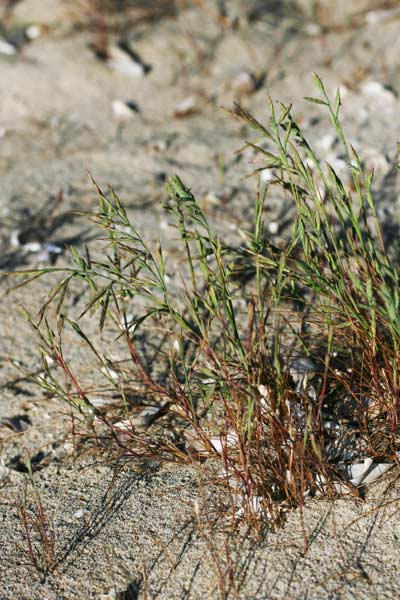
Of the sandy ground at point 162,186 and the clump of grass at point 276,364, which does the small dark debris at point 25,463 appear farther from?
the clump of grass at point 276,364

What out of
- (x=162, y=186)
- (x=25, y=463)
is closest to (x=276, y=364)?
(x=25, y=463)

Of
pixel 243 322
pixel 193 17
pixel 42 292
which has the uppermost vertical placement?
pixel 193 17

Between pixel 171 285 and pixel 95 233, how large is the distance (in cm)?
44

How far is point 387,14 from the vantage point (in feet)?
12.1

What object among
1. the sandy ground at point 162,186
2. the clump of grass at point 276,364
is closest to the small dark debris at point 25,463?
the sandy ground at point 162,186

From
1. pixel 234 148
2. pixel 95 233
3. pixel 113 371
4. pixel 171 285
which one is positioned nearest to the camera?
pixel 113 371

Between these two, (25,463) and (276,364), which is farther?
(25,463)

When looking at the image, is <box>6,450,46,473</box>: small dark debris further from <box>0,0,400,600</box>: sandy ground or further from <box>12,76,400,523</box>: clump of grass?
<box>12,76,400,523</box>: clump of grass

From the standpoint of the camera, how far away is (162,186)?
9.74 ft

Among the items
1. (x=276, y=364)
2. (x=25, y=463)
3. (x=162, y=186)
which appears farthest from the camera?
(x=162, y=186)

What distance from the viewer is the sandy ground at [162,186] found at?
1680mm

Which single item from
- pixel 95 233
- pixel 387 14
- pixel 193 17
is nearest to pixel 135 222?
pixel 95 233

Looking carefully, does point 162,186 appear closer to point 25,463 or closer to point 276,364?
point 25,463

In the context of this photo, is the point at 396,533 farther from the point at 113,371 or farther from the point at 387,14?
the point at 387,14
